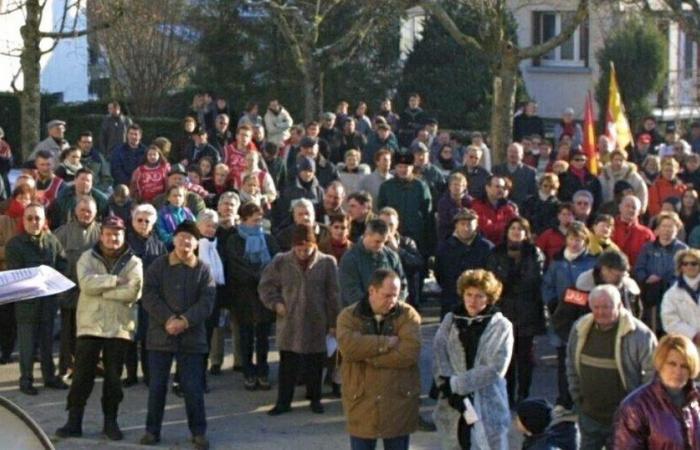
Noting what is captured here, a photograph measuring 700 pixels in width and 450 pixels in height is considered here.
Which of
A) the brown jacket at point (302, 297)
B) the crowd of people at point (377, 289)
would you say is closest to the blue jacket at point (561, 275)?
the crowd of people at point (377, 289)

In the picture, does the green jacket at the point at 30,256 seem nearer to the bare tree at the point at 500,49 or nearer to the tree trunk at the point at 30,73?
→ the tree trunk at the point at 30,73

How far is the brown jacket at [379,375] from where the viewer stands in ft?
36.0

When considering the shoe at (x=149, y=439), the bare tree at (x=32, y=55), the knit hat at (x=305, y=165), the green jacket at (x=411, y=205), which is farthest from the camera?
the bare tree at (x=32, y=55)

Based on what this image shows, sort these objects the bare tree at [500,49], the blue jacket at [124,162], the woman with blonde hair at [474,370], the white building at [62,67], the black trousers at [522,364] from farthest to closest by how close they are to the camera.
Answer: the white building at [62,67] < the bare tree at [500,49] < the blue jacket at [124,162] < the black trousers at [522,364] < the woman with blonde hair at [474,370]

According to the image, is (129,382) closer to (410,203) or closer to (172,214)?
(172,214)

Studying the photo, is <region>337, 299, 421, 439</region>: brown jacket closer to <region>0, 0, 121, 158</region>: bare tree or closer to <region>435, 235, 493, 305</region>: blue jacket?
<region>435, 235, 493, 305</region>: blue jacket

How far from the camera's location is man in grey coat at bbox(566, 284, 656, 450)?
36.0 ft

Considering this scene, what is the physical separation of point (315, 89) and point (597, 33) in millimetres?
12773

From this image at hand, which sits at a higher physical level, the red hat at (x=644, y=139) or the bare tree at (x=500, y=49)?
the bare tree at (x=500, y=49)

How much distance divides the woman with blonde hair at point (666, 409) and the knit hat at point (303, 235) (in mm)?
5202

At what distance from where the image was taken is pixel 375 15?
31.6 m

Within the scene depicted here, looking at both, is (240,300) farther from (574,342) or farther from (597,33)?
(597,33)

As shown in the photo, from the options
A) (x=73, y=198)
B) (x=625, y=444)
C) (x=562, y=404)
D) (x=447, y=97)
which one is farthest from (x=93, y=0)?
(x=625, y=444)

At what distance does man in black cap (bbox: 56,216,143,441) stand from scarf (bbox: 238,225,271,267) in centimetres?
184
